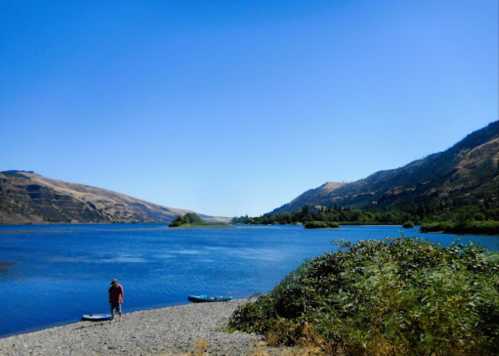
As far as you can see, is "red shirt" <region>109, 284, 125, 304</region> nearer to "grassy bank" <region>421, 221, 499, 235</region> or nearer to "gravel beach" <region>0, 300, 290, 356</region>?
"gravel beach" <region>0, 300, 290, 356</region>

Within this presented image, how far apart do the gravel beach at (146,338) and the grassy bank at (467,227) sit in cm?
13951

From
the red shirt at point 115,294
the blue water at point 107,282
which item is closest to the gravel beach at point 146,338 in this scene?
the red shirt at point 115,294

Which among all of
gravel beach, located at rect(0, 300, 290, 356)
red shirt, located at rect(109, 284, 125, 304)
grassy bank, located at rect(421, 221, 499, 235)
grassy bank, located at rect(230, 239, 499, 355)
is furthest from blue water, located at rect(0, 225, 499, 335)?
grassy bank, located at rect(421, 221, 499, 235)

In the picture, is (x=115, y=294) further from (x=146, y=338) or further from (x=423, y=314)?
(x=423, y=314)

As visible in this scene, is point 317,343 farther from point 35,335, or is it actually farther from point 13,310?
point 13,310

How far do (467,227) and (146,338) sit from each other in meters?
162

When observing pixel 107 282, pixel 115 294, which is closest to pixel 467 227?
pixel 107 282

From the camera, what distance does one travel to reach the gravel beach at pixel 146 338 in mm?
24641

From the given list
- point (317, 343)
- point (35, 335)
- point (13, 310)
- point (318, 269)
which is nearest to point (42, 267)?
point (13, 310)

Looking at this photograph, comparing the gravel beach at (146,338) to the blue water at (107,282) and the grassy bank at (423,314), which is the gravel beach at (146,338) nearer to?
the grassy bank at (423,314)

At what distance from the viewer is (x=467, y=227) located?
549 ft

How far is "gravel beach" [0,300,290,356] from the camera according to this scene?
970 inches

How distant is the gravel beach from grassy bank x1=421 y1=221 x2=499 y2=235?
458ft

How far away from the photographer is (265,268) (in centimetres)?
8450
